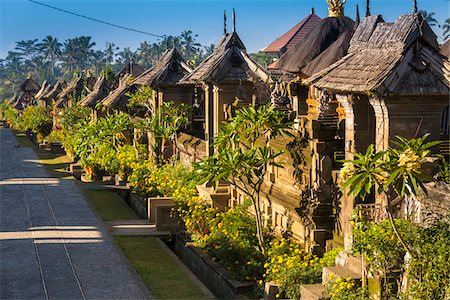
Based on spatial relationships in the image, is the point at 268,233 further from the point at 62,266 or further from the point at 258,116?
the point at 62,266

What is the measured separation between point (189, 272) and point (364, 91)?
6.89 meters

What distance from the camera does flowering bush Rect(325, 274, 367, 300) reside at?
1074cm

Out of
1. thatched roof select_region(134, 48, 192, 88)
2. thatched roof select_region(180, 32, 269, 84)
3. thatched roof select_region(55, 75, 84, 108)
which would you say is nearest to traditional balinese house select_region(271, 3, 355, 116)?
thatched roof select_region(180, 32, 269, 84)

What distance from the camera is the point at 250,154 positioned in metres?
15.1

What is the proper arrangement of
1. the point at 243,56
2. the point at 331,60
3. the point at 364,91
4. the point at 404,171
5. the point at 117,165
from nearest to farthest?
1. the point at 404,171
2. the point at 364,91
3. the point at 331,60
4. the point at 243,56
5. the point at 117,165

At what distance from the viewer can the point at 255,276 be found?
571 inches

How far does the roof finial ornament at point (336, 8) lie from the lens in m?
20.0

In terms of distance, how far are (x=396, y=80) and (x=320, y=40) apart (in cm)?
850

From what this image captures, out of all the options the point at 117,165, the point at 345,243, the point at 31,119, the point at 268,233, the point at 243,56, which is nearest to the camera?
the point at 345,243

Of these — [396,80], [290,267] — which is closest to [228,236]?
[290,267]

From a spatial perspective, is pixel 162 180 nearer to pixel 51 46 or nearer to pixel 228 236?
pixel 228 236

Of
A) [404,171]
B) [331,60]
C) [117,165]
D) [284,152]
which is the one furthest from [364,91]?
[117,165]

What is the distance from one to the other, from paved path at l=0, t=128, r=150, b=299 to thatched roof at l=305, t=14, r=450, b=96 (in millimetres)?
6107

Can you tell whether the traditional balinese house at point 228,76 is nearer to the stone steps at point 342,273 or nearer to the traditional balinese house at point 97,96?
the stone steps at point 342,273
